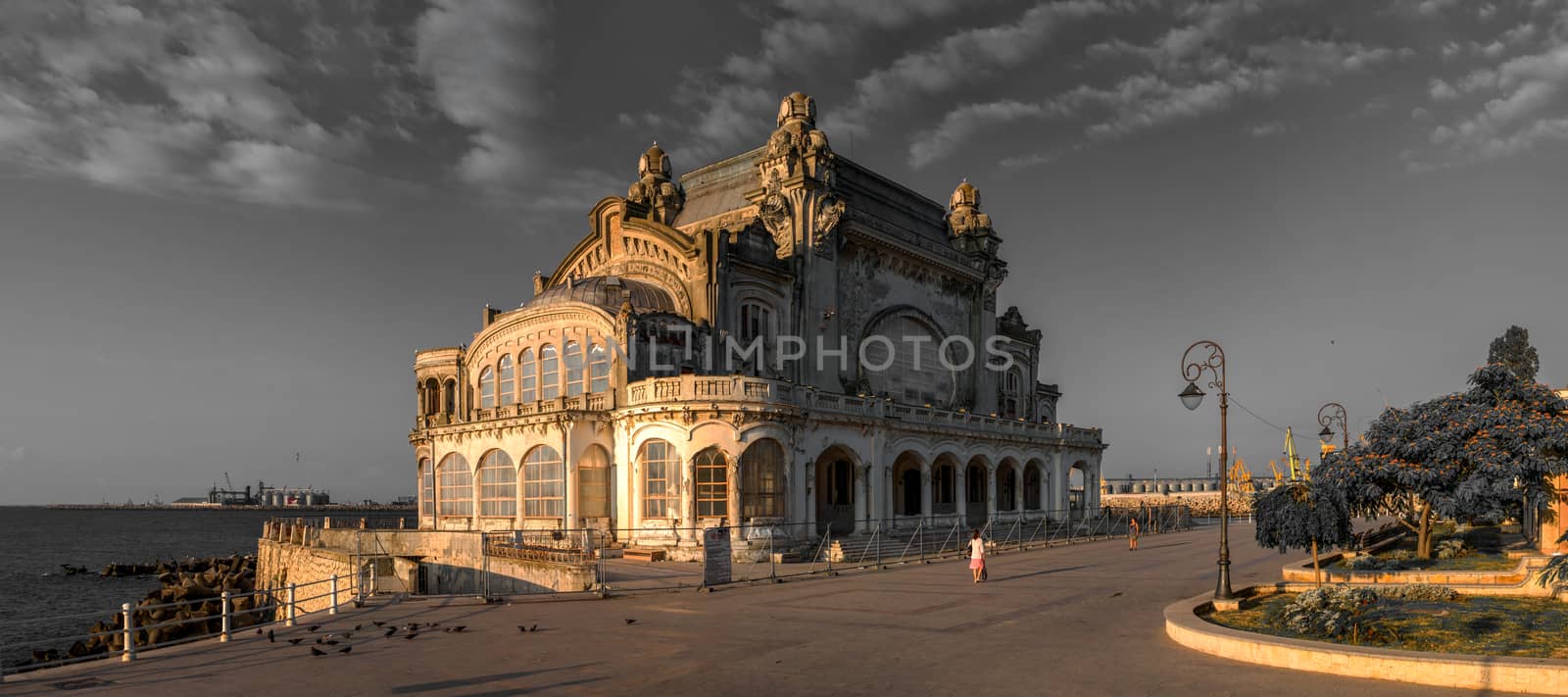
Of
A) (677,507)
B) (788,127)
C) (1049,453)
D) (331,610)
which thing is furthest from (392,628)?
(1049,453)

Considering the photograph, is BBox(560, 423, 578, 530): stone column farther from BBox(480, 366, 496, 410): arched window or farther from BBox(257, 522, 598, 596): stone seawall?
BBox(480, 366, 496, 410): arched window

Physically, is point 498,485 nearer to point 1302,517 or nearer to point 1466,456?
point 1302,517

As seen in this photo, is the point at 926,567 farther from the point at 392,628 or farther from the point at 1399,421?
the point at 392,628

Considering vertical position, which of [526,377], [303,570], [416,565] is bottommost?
[303,570]

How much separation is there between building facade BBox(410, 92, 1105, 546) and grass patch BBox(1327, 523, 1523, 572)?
17210 millimetres

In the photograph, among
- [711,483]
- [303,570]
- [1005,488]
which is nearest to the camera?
[711,483]

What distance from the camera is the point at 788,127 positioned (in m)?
52.2

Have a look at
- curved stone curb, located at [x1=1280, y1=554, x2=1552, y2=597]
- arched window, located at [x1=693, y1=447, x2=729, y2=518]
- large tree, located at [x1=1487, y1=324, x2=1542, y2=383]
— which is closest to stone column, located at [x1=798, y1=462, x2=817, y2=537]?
arched window, located at [x1=693, y1=447, x2=729, y2=518]

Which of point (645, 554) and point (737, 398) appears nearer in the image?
point (645, 554)

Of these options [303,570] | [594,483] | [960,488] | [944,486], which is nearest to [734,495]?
[594,483]

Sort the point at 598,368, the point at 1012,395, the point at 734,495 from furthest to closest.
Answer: the point at 1012,395, the point at 598,368, the point at 734,495

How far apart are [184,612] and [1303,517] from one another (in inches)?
1762

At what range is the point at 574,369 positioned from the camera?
45156mm

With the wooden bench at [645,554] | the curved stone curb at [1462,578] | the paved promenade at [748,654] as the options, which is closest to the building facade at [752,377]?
the wooden bench at [645,554]
